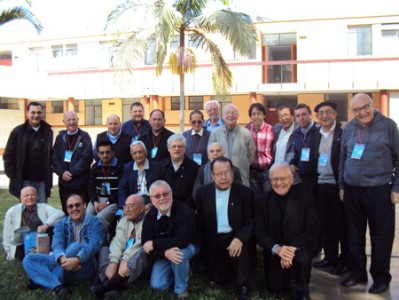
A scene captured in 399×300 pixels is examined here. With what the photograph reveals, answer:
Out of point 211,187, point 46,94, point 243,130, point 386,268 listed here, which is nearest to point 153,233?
point 211,187

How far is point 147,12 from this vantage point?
39.6 feet

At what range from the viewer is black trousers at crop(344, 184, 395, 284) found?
4.26m

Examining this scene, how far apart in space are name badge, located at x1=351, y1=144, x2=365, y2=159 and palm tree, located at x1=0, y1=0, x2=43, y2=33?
1019 cm

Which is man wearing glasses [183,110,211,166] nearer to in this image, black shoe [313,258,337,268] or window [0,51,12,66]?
black shoe [313,258,337,268]

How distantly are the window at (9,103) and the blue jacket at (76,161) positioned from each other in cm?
2177

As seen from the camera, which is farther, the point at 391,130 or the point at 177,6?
the point at 177,6

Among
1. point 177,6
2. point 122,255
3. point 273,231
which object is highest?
point 177,6

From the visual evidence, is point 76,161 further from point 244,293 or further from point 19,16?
point 19,16

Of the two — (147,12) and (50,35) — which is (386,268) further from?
(50,35)

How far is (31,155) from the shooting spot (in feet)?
19.5

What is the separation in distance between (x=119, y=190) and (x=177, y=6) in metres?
8.32

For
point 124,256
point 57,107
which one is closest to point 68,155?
point 124,256

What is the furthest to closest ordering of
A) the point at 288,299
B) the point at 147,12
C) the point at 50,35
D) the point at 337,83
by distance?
the point at 50,35, the point at 337,83, the point at 147,12, the point at 288,299

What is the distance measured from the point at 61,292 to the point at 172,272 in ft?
3.93
